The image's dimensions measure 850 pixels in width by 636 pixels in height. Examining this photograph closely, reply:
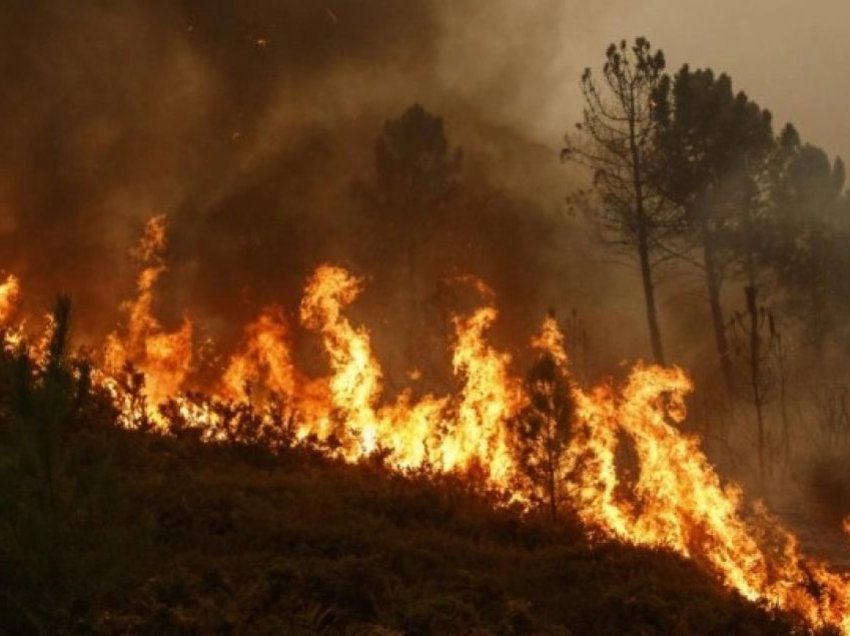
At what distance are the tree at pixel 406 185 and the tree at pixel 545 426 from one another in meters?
19.1

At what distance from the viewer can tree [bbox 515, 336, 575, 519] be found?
1307 cm

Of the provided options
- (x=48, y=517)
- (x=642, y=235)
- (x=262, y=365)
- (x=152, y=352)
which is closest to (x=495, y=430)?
(x=262, y=365)

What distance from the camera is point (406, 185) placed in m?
32.6

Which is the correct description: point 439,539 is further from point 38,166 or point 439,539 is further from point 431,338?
point 38,166

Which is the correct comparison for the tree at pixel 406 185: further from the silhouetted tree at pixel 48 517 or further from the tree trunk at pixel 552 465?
the silhouetted tree at pixel 48 517

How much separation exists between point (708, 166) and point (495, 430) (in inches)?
650

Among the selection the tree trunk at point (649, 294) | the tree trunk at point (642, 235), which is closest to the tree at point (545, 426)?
the tree trunk at point (649, 294)

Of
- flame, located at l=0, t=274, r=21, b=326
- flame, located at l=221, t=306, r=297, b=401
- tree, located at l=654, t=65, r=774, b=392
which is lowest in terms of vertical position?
flame, located at l=221, t=306, r=297, b=401

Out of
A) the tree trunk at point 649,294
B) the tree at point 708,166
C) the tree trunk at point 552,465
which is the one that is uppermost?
the tree at point 708,166

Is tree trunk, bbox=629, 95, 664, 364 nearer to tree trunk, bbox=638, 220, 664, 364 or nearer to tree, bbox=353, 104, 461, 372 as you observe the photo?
tree trunk, bbox=638, 220, 664, 364

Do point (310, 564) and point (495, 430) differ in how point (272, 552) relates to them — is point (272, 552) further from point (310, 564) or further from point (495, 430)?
point (495, 430)

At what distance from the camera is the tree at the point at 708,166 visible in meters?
28.3

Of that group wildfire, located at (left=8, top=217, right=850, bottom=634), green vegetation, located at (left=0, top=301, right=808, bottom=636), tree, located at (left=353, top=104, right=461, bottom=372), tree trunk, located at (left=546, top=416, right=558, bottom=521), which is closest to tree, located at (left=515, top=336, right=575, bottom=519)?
tree trunk, located at (left=546, top=416, right=558, bottom=521)

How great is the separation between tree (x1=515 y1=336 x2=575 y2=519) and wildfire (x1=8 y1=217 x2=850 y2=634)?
0.59ft
